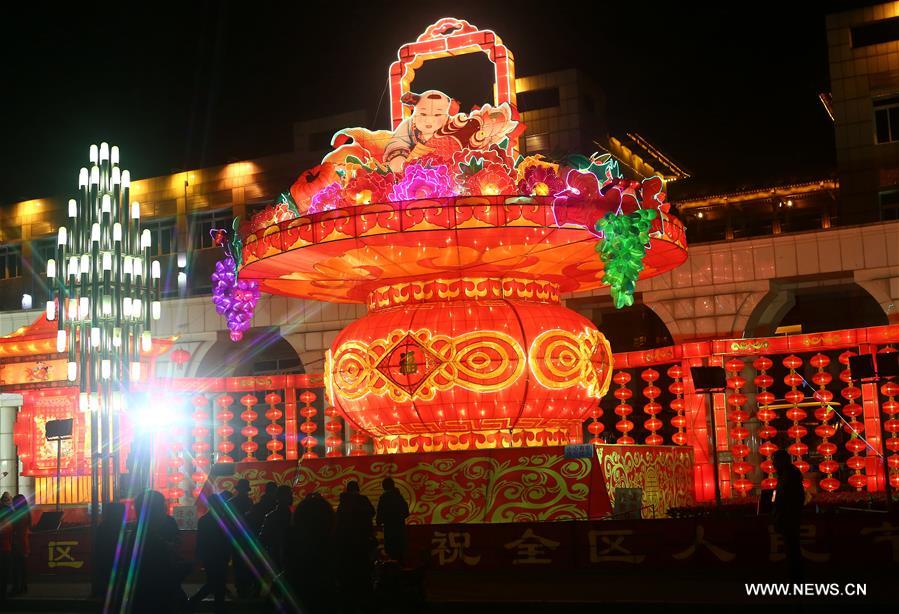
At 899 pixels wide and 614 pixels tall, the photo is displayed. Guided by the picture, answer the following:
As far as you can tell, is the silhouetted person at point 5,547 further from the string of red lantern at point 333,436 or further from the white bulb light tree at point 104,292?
the string of red lantern at point 333,436

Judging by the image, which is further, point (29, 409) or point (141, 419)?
point (29, 409)

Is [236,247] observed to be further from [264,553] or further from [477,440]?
[264,553]

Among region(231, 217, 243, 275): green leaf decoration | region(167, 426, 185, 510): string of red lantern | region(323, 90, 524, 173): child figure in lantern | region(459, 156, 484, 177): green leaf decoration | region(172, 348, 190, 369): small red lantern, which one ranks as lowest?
region(167, 426, 185, 510): string of red lantern

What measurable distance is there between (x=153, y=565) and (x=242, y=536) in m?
4.46

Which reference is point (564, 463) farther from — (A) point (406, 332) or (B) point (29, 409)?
(B) point (29, 409)

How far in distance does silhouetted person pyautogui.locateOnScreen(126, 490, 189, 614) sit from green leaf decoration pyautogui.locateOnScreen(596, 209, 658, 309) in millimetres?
7141

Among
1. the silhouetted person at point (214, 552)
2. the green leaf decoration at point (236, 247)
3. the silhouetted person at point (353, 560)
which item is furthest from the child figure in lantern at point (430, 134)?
the silhouetted person at point (353, 560)

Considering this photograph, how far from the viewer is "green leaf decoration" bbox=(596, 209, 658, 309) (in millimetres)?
14734

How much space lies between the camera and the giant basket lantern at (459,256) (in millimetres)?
15320

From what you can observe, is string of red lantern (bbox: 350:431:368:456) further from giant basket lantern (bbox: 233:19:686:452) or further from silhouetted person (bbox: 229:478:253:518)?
silhouetted person (bbox: 229:478:253:518)

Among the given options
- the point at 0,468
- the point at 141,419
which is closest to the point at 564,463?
the point at 141,419

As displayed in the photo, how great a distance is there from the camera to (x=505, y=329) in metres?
16.7

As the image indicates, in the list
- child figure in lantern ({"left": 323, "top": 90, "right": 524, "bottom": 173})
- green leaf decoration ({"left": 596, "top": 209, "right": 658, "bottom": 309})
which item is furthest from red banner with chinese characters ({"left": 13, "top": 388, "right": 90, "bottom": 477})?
green leaf decoration ({"left": 596, "top": 209, "right": 658, "bottom": 309})

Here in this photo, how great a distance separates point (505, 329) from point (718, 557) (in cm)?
442
